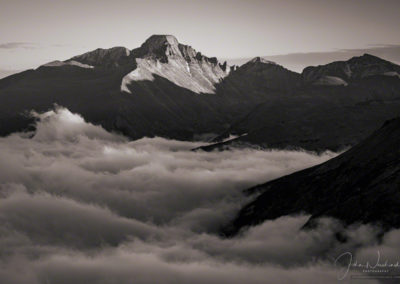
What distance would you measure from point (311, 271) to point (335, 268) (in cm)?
1066

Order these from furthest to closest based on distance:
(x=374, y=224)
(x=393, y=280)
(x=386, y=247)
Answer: (x=374, y=224), (x=386, y=247), (x=393, y=280)

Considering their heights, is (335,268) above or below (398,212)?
below

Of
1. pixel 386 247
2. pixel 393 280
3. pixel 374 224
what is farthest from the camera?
pixel 374 224

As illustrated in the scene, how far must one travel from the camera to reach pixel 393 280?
159750 millimetres

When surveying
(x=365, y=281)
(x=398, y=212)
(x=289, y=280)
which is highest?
(x=398, y=212)

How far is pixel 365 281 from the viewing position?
6339 inches

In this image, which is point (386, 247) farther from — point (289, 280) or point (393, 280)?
point (289, 280)

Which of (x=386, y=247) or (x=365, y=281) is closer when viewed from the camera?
(x=365, y=281)

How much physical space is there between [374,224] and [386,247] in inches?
585

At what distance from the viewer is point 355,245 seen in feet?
620

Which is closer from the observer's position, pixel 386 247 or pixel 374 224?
pixel 386 247

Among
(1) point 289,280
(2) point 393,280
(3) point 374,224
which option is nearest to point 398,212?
(3) point 374,224

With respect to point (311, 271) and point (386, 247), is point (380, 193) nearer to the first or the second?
point (386, 247)

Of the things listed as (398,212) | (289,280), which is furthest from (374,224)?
(289,280)
